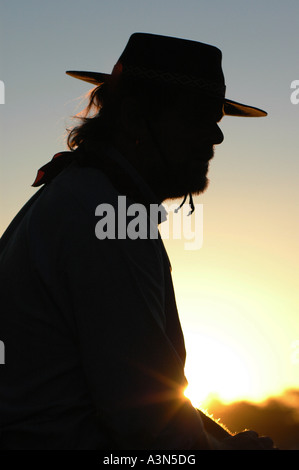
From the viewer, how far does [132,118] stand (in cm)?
243

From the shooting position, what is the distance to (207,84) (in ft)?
8.07

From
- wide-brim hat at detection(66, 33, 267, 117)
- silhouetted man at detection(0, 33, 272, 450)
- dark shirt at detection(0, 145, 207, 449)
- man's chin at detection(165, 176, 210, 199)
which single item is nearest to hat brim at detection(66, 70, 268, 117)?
wide-brim hat at detection(66, 33, 267, 117)

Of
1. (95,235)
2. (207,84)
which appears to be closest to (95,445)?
(95,235)

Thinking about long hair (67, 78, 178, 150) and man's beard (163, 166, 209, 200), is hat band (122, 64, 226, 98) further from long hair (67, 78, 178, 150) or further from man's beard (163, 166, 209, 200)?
man's beard (163, 166, 209, 200)

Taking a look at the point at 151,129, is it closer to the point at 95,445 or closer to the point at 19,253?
the point at 19,253

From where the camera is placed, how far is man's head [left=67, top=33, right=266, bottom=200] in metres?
2.35

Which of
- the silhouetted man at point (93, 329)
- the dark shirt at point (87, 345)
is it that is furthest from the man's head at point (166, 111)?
the dark shirt at point (87, 345)

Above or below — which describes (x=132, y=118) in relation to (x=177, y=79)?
below

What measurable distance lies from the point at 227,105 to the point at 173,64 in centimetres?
54

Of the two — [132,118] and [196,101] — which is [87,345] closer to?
[132,118]

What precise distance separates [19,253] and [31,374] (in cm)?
38

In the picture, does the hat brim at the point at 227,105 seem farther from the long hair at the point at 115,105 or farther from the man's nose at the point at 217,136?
the man's nose at the point at 217,136

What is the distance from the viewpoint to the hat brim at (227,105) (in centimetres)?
293

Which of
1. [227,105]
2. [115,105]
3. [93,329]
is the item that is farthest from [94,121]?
[93,329]
